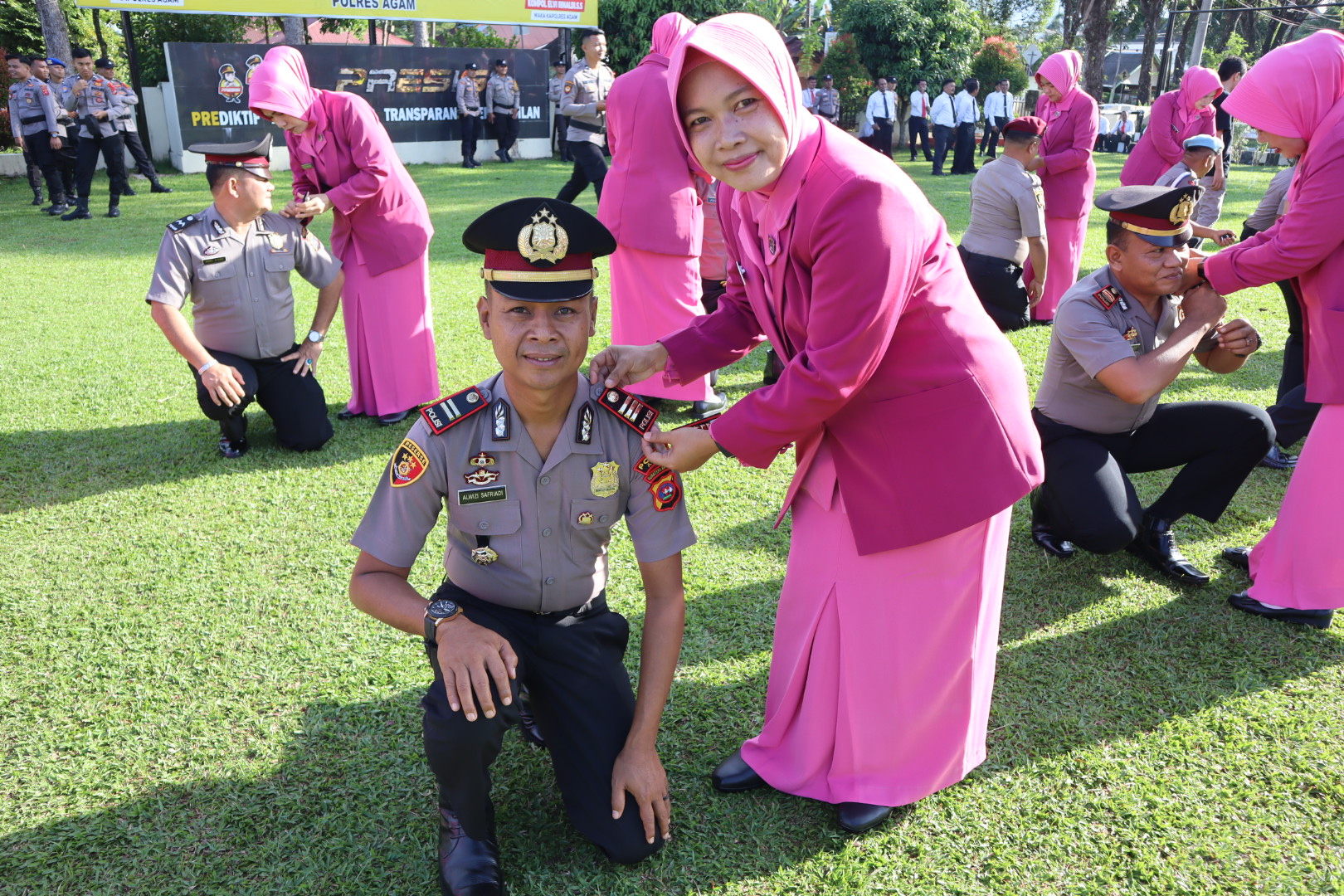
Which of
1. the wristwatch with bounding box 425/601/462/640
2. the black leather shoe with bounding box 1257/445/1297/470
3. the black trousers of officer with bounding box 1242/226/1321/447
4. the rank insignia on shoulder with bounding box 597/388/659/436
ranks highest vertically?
the rank insignia on shoulder with bounding box 597/388/659/436

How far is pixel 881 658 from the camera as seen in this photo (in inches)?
89.7

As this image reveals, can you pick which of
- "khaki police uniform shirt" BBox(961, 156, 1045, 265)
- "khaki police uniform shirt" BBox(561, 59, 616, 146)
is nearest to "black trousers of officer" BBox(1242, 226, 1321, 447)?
"khaki police uniform shirt" BBox(961, 156, 1045, 265)

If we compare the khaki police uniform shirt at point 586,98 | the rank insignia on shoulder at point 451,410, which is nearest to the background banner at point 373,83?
the khaki police uniform shirt at point 586,98

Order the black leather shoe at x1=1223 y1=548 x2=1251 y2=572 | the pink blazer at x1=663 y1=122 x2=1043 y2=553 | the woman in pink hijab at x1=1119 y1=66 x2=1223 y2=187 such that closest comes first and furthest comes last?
the pink blazer at x1=663 y1=122 x2=1043 y2=553, the black leather shoe at x1=1223 y1=548 x2=1251 y2=572, the woman in pink hijab at x1=1119 y1=66 x2=1223 y2=187

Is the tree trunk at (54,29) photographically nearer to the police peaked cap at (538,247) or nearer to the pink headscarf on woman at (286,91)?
the pink headscarf on woman at (286,91)

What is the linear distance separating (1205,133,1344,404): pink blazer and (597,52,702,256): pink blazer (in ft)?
8.49

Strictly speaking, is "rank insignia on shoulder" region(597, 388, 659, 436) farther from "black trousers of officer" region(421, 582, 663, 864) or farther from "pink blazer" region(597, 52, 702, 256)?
"pink blazer" region(597, 52, 702, 256)

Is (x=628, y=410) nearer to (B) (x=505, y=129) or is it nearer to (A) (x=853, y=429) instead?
(A) (x=853, y=429)

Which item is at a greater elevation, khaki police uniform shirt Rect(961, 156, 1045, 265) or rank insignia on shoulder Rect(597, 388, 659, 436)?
rank insignia on shoulder Rect(597, 388, 659, 436)

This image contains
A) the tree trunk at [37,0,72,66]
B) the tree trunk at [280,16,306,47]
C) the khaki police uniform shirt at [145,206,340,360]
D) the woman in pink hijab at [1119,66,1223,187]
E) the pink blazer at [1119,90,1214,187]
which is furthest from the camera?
the tree trunk at [280,16,306,47]

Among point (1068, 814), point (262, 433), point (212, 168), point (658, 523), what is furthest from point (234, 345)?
point (1068, 814)

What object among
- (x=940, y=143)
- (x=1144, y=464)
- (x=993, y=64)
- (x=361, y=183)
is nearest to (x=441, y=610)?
(x=1144, y=464)

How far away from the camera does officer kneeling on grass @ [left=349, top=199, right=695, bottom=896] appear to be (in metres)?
2.13

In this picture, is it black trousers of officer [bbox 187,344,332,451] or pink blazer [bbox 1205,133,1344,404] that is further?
black trousers of officer [bbox 187,344,332,451]
